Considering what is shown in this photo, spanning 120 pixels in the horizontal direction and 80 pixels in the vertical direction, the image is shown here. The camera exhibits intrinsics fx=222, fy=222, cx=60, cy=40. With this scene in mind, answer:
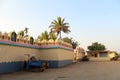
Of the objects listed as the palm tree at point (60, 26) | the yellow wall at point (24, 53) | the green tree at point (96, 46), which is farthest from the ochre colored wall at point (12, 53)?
the green tree at point (96, 46)

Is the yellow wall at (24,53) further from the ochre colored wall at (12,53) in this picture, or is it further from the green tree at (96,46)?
the green tree at (96,46)

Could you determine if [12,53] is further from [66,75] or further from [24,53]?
[66,75]

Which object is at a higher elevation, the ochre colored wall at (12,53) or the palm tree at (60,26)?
the palm tree at (60,26)

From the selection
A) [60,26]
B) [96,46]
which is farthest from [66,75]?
[96,46]

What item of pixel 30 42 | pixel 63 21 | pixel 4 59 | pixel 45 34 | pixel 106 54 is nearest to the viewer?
pixel 4 59

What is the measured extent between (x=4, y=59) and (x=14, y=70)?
7.24 ft

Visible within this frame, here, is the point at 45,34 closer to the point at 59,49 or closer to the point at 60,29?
the point at 60,29

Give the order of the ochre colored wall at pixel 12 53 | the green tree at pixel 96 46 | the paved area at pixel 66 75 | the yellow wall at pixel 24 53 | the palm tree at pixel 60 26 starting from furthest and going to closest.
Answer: the green tree at pixel 96 46
the palm tree at pixel 60 26
the yellow wall at pixel 24 53
the ochre colored wall at pixel 12 53
the paved area at pixel 66 75

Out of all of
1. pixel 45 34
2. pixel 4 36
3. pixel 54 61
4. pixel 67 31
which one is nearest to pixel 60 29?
pixel 67 31

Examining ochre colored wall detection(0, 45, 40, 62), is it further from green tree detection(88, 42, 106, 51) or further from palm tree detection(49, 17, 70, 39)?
green tree detection(88, 42, 106, 51)

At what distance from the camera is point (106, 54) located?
229ft

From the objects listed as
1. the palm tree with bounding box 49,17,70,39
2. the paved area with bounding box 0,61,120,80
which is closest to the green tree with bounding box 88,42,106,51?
the palm tree with bounding box 49,17,70,39

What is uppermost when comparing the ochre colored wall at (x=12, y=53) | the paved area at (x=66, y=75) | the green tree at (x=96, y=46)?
the green tree at (x=96, y=46)

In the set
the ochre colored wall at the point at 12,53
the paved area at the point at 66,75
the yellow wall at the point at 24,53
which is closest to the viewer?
the paved area at the point at 66,75
